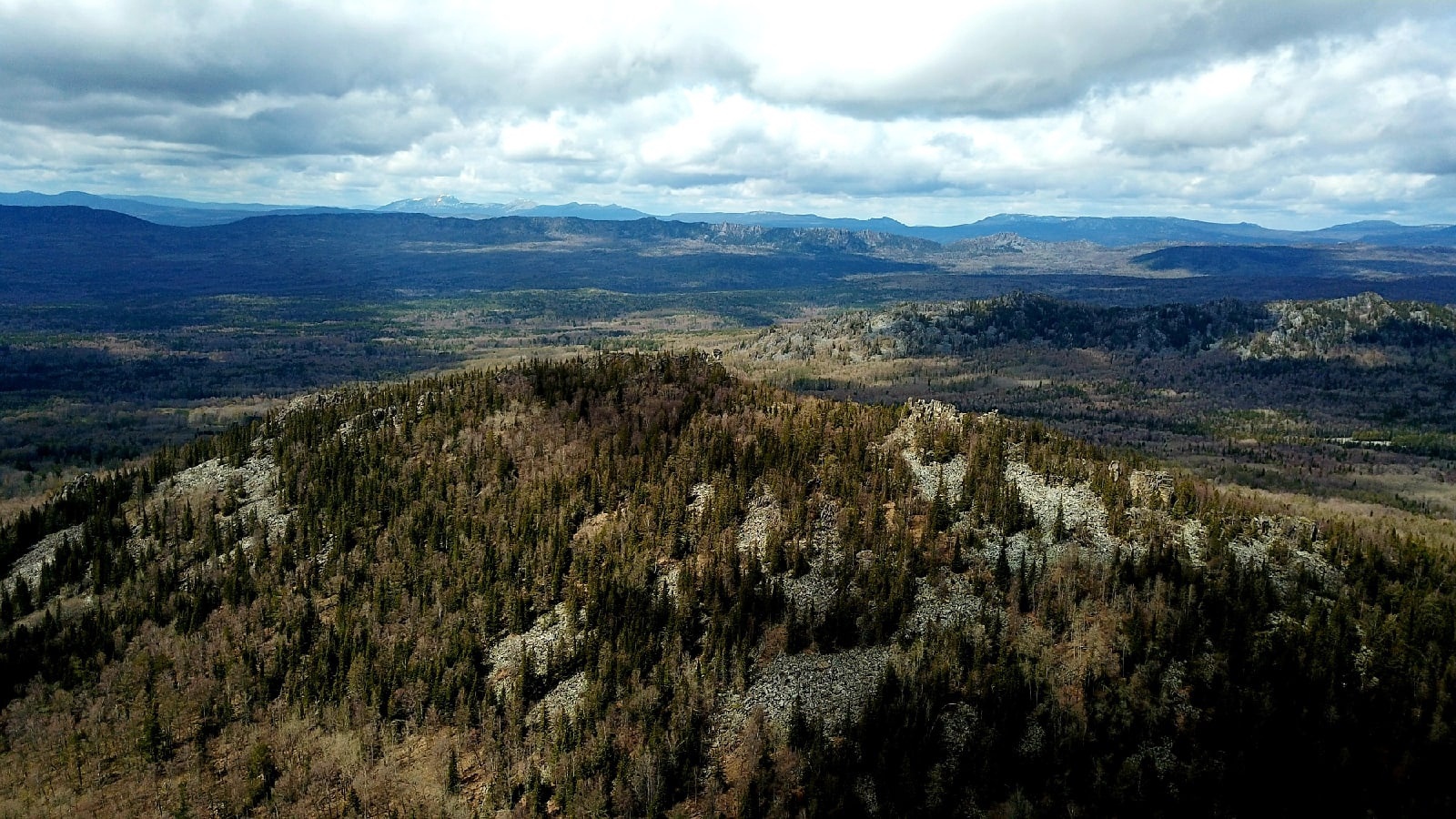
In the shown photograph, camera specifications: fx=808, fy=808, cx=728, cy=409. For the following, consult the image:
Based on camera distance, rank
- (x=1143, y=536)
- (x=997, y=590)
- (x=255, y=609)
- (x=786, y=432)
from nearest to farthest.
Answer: (x=997, y=590)
(x=1143, y=536)
(x=255, y=609)
(x=786, y=432)

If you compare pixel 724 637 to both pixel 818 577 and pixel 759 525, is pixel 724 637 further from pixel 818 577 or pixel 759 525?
pixel 759 525

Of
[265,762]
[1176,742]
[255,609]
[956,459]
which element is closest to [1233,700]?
[1176,742]

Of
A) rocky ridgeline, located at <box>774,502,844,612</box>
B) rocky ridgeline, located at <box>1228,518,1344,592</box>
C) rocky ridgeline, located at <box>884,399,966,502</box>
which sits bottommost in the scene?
rocky ridgeline, located at <box>774,502,844,612</box>

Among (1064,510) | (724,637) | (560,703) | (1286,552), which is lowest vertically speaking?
(560,703)

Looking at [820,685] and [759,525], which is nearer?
[820,685]

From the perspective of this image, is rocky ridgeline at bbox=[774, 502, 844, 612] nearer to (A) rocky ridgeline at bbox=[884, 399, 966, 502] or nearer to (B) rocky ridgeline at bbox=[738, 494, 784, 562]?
(B) rocky ridgeline at bbox=[738, 494, 784, 562]

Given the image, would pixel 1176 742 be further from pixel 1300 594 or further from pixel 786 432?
pixel 786 432

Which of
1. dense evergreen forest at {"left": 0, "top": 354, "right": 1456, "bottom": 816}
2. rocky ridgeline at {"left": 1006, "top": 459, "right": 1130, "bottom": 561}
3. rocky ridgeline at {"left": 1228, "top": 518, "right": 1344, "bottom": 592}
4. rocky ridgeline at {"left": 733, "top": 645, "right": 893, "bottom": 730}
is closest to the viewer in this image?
dense evergreen forest at {"left": 0, "top": 354, "right": 1456, "bottom": 816}

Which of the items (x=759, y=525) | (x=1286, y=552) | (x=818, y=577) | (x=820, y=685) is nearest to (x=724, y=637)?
(x=820, y=685)

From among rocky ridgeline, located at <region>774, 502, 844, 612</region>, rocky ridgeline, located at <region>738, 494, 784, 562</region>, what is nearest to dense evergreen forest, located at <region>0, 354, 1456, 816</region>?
rocky ridgeline, located at <region>774, 502, 844, 612</region>
